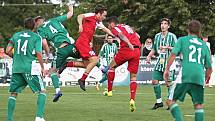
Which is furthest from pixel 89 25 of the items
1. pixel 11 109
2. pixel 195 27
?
pixel 195 27

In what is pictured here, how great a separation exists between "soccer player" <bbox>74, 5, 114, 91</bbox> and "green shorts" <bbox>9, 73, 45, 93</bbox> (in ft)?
14.8

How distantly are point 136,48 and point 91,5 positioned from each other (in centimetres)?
3442

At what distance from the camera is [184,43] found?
11.3 metres

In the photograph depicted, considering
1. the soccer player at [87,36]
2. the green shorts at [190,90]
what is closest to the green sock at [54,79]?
the soccer player at [87,36]

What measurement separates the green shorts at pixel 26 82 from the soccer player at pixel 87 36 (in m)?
4.50

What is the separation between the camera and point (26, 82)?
12.9 m

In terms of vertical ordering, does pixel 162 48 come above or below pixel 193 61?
above

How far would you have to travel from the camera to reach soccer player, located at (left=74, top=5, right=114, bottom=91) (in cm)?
1750

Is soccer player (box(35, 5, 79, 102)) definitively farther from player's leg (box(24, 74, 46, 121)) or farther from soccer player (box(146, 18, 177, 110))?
player's leg (box(24, 74, 46, 121))

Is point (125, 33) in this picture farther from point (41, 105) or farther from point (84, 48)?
point (41, 105)

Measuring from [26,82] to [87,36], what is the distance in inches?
199

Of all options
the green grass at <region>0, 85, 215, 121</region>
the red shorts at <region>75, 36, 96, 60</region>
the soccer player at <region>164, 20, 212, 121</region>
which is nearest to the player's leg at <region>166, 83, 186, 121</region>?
the soccer player at <region>164, 20, 212, 121</region>

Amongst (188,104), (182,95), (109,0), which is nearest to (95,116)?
(182,95)

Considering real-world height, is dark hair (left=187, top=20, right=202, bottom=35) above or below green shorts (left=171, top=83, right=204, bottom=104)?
above
